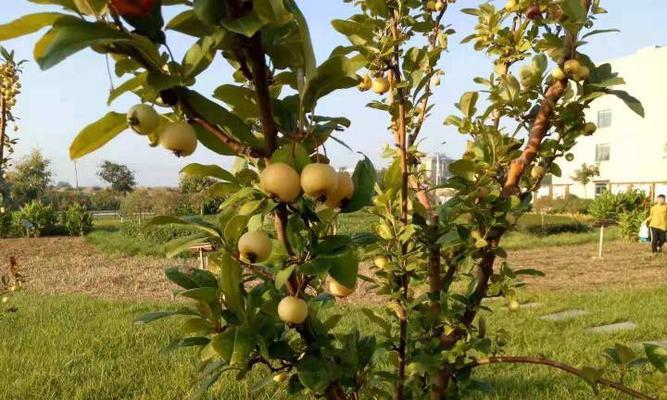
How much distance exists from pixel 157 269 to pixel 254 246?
955 centimetres

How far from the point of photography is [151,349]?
4230 mm

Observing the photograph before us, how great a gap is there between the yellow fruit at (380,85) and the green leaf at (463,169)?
0.92ft

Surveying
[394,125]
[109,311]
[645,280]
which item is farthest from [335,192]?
[645,280]

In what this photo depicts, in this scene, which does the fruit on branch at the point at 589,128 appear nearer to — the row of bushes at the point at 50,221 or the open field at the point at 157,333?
the open field at the point at 157,333

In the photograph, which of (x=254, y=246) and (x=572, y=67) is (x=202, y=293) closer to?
(x=254, y=246)

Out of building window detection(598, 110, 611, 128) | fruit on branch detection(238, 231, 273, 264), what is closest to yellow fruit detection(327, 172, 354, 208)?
fruit on branch detection(238, 231, 273, 264)

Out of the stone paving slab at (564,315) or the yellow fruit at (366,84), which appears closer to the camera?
the yellow fruit at (366,84)

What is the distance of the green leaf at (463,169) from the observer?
142cm

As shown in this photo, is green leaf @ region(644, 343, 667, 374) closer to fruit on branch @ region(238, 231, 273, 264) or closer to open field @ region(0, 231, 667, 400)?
open field @ region(0, 231, 667, 400)

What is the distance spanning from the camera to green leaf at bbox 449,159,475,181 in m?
1.42

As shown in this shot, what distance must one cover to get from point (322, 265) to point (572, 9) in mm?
855

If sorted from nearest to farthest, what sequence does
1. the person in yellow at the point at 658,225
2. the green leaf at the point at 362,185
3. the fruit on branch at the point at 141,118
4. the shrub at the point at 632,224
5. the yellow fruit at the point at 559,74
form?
the fruit on branch at the point at 141,118
the green leaf at the point at 362,185
the yellow fruit at the point at 559,74
the person in yellow at the point at 658,225
the shrub at the point at 632,224

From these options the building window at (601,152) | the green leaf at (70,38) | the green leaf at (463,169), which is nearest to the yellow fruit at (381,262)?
the green leaf at (463,169)

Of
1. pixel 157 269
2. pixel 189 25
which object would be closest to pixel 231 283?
pixel 189 25
